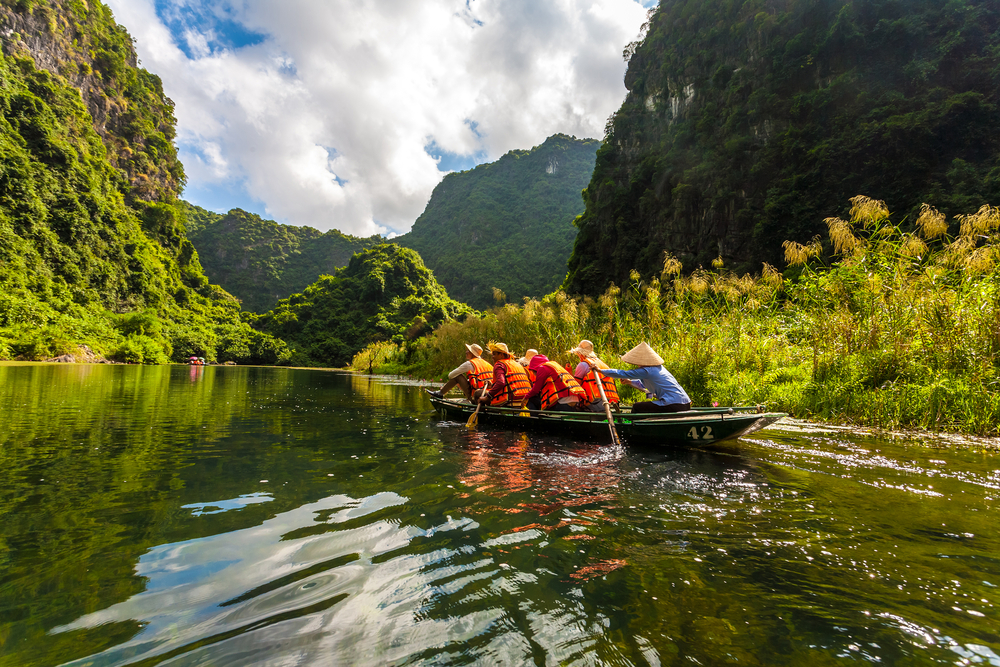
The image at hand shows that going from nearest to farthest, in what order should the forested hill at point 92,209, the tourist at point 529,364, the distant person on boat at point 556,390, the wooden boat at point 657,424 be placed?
1. the wooden boat at point 657,424
2. the distant person on boat at point 556,390
3. the tourist at point 529,364
4. the forested hill at point 92,209

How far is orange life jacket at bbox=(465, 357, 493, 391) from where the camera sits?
891 centimetres

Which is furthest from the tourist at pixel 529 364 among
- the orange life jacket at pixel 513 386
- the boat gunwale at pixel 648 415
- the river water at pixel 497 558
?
the river water at pixel 497 558

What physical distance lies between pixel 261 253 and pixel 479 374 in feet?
358

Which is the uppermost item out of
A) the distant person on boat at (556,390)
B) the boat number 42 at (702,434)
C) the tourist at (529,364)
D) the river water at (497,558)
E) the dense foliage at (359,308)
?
the dense foliage at (359,308)

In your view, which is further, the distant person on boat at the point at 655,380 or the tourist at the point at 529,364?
the tourist at the point at 529,364

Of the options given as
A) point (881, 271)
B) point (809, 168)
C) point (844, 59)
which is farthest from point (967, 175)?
point (881, 271)

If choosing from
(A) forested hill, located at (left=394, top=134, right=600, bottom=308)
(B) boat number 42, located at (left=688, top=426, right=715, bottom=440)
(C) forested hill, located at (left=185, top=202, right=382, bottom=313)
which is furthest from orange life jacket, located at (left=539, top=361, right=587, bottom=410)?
(C) forested hill, located at (left=185, top=202, right=382, bottom=313)

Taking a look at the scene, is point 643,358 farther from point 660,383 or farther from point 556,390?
point 556,390

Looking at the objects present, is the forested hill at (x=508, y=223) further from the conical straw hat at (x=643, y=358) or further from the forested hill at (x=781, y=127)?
the conical straw hat at (x=643, y=358)

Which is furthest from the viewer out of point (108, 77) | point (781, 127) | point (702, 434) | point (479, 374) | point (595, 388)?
point (108, 77)

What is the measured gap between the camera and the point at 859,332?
7.39 meters

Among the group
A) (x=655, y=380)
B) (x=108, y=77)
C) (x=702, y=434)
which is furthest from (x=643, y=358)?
(x=108, y=77)

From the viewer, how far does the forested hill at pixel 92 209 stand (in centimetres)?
3362

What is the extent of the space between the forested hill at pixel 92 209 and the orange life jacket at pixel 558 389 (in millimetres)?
35194
